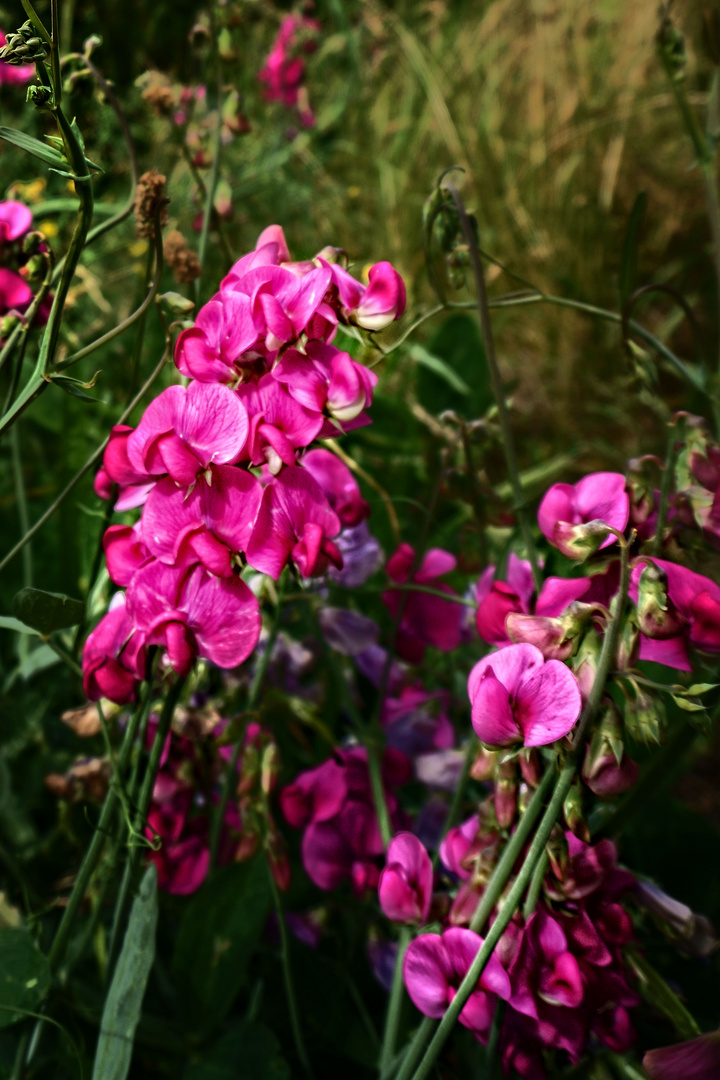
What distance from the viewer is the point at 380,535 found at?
0.98 metres

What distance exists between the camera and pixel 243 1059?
0.60m

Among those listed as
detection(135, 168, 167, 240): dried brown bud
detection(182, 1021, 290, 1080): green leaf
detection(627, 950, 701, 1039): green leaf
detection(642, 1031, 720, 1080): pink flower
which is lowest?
detection(182, 1021, 290, 1080): green leaf

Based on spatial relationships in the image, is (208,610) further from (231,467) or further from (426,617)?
(426,617)

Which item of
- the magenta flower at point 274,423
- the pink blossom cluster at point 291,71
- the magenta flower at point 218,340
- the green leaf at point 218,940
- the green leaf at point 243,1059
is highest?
the pink blossom cluster at point 291,71

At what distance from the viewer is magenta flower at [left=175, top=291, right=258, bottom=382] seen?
16.5 inches

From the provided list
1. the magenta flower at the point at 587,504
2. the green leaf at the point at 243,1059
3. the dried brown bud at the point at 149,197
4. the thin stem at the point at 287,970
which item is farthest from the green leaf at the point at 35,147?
the green leaf at the point at 243,1059

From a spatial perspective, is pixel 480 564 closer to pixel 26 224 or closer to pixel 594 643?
pixel 594 643

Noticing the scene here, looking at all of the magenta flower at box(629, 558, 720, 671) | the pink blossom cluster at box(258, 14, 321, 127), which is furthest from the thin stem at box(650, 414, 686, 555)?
the pink blossom cluster at box(258, 14, 321, 127)

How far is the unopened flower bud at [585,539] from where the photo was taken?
1.36 ft

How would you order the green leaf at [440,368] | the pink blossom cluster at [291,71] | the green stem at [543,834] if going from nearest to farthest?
the green stem at [543,834] < the green leaf at [440,368] < the pink blossom cluster at [291,71]

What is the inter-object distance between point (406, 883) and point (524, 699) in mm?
147

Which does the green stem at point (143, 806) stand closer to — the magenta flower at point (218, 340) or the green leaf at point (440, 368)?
the magenta flower at point (218, 340)

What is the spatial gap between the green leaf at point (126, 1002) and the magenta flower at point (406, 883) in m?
0.13

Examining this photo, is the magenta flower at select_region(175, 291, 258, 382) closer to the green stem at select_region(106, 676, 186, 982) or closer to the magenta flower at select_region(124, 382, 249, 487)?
the magenta flower at select_region(124, 382, 249, 487)
